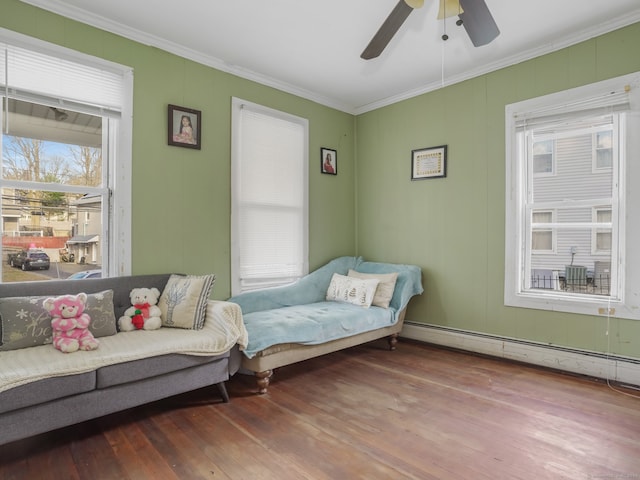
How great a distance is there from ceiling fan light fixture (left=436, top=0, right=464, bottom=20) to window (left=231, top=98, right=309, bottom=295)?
6.86 feet

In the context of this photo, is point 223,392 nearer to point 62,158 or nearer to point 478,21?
point 62,158

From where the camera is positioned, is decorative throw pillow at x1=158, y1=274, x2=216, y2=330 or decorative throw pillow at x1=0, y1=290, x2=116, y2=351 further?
decorative throw pillow at x1=158, y1=274, x2=216, y2=330

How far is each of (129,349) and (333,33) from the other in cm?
269

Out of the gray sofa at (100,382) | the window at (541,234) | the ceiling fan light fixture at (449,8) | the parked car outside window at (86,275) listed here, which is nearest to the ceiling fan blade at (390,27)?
the ceiling fan light fixture at (449,8)

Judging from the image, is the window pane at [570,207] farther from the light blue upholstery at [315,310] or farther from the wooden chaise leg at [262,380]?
the wooden chaise leg at [262,380]

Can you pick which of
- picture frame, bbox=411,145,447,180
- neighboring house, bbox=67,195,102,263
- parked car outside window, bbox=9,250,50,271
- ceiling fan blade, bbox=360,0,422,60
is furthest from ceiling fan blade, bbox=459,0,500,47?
parked car outside window, bbox=9,250,50,271

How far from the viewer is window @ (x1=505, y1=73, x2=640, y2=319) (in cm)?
283

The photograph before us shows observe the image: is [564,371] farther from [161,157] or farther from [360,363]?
[161,157]

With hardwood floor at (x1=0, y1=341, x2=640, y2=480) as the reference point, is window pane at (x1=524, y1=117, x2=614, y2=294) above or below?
above

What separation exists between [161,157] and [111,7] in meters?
1.06

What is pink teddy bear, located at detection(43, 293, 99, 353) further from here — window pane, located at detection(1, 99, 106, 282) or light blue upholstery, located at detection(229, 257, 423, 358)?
light blue upholstery, located at detection(229, 257, 423, 358)

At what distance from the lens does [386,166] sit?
439 cm

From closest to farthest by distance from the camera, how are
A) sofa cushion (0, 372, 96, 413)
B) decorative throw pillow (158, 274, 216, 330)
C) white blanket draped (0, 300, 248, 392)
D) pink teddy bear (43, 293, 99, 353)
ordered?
sofa cushion (0, 372, 96, 413)
white blanket draped (0, 300, 248, 392)
pink teddy bear (43, 293, 99, 353)
decorative throw pillow (158, 274, 216, 330)

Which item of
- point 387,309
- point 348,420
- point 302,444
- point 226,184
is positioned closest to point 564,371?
point 387,309
